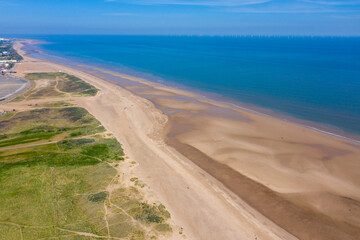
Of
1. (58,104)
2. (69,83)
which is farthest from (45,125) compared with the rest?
(69,83)

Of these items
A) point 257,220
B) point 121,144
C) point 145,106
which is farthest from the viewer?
point 145,106

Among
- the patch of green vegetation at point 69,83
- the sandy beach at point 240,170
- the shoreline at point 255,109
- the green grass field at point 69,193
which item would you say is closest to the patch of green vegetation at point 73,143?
the green grass field at point 69,193

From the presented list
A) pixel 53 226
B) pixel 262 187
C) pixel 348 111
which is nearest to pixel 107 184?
pixel 53 226

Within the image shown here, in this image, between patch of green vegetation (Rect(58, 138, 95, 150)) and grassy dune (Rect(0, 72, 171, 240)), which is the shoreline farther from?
patch of green vegetation (Rect(58, 138, 95, 150))

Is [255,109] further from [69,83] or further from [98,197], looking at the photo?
[69,83]

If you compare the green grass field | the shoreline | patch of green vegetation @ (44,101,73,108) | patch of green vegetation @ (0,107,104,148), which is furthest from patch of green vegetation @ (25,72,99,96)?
the green grass field

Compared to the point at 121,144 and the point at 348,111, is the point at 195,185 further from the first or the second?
Result: the point at 348,111
